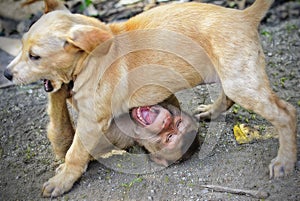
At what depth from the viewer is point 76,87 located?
5.10 meters

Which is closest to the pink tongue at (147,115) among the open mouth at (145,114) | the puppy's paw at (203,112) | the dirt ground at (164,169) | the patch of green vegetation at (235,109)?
the open mouth at (145,114)

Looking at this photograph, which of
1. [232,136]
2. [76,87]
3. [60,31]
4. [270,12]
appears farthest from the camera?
[270,12]

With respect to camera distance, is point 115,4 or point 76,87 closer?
point 76,87

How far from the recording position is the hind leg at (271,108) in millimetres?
4949

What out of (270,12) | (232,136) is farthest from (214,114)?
(270,12)

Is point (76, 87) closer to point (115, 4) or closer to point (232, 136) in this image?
point (232, 136)

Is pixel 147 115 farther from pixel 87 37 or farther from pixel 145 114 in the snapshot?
pixel 87 37

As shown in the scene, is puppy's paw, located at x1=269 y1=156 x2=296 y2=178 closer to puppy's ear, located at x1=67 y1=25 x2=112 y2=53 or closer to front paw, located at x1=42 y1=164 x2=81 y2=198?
front paw, located at x1=42 y1=164 x2=81 y2=198

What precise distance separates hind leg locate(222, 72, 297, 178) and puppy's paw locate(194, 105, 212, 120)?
3.58 feet

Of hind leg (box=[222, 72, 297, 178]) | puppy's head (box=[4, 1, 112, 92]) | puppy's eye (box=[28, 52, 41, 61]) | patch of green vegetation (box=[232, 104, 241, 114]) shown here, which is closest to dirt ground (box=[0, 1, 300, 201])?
patch of green vegetation (box=[232, 104, 241, 114])

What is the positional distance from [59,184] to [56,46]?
1373 mm

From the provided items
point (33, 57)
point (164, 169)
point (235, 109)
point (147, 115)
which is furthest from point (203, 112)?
point (33, 57)

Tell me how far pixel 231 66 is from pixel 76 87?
151cm

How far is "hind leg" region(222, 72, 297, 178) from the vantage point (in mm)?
4949
